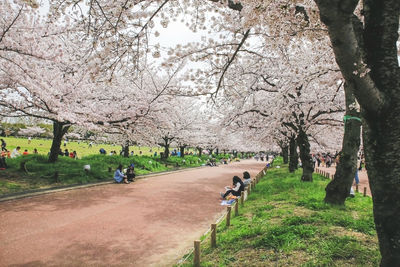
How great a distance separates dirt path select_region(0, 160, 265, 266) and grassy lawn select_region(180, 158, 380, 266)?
1.25 m

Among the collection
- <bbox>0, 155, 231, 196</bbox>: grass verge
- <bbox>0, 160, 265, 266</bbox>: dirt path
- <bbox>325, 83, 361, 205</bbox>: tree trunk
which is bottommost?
<bbox>0, 160, 265, 266</bbox>: dirt path

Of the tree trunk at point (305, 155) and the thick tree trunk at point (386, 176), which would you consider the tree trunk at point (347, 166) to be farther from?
the thick tree trunk at point (386, 176)

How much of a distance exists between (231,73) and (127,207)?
852 cm

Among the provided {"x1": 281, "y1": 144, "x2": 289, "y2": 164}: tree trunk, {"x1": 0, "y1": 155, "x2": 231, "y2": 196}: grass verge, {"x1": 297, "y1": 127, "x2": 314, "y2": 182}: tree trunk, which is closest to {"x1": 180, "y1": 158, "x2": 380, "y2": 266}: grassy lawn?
{"x1": 297, "y1": 127, "x2": 314, "y2": 182}: tree trunk

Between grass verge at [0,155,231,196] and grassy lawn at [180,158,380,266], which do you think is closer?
grassy lawn at [180,158,380,266]

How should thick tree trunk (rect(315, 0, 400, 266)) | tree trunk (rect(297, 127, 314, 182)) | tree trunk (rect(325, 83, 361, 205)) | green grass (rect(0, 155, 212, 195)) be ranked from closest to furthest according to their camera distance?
thick tree trunk (rect(315, 0, 400, 266))
tree trunk (rect(325, 83, 361, 205))
green grass (rect(0, 155, 212, 195))
tree trunk (rect(297, 127, 314, 182))

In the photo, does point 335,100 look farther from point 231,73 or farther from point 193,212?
point 193,212

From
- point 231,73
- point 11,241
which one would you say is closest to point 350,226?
point 11,241

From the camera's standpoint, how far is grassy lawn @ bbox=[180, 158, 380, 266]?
176 inches

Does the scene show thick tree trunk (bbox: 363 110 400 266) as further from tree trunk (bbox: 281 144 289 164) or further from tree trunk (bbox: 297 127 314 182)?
tree trunk (bbox: 281 144 289 164)

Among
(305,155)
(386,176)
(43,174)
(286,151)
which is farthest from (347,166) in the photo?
(286,151)

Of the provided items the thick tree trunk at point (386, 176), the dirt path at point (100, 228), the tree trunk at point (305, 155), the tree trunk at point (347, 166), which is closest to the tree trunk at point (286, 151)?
the tree trunk at point (305, 155)

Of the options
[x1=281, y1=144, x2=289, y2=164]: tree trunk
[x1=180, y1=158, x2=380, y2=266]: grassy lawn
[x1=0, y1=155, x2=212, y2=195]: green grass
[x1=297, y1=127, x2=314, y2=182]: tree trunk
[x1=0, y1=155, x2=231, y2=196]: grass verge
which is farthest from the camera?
[x1=281, y1=144, x2=289, y2=164]: tree trunk

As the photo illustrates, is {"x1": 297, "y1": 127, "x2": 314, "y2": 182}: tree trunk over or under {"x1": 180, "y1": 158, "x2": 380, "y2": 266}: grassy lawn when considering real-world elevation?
over
